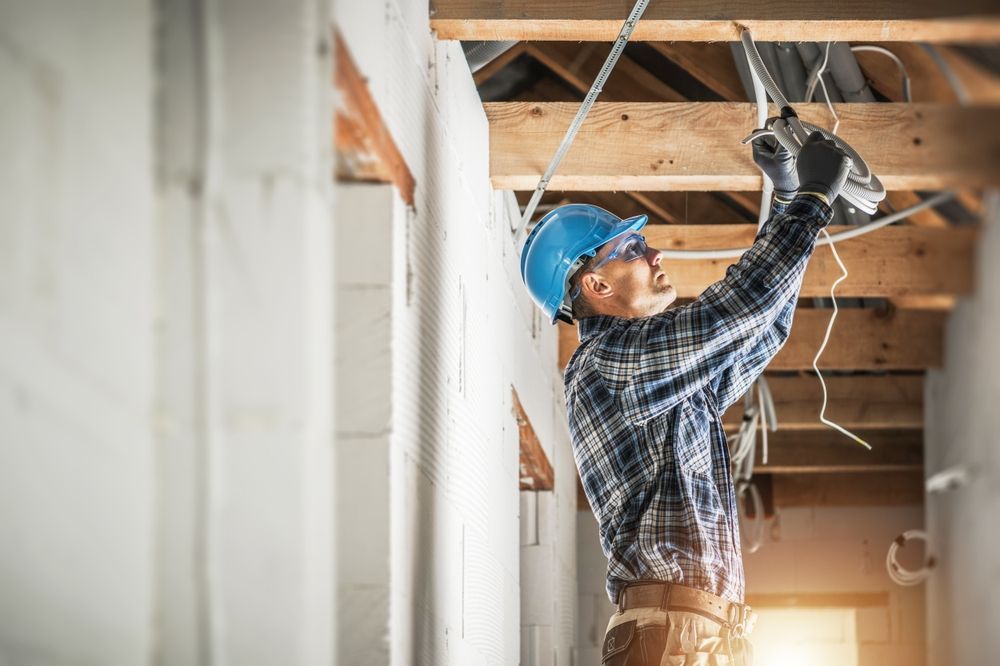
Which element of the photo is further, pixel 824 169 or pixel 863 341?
pixel 863 341

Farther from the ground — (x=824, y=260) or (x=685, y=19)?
(x=685, y=19)

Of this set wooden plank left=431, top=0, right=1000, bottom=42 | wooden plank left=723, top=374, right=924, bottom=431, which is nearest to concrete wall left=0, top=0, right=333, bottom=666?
wooden plank left=431, top=0, right=1000, bottom=42

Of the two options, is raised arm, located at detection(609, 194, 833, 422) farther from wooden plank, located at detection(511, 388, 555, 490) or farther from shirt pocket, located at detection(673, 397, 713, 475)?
wooden plank, located at detection(511, 388, 555, 490)

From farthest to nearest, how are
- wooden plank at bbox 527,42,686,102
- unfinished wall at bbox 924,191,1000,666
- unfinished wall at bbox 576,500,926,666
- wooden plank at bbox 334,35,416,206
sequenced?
unfinished wall at bbox 576,500,926,666
wooden plank at bbox 527,42,686,102
unfinished wall at bbox 924,191,1000,666
wooden plank at bbox 334,35,416,206

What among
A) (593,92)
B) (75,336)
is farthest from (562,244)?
(75,336)

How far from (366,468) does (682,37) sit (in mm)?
1462

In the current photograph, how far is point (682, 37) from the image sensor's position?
116 inches

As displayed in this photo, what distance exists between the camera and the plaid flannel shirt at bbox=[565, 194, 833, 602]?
2418mm

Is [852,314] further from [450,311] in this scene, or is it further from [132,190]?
[132,190]

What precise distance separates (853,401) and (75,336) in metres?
5.72

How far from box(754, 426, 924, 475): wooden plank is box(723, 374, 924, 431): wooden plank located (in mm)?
884

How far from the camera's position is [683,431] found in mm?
2592

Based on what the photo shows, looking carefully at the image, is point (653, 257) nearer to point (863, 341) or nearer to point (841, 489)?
point (863, 341)

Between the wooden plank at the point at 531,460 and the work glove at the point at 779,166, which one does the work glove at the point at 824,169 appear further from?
the wooden plank at the point at 531,460
